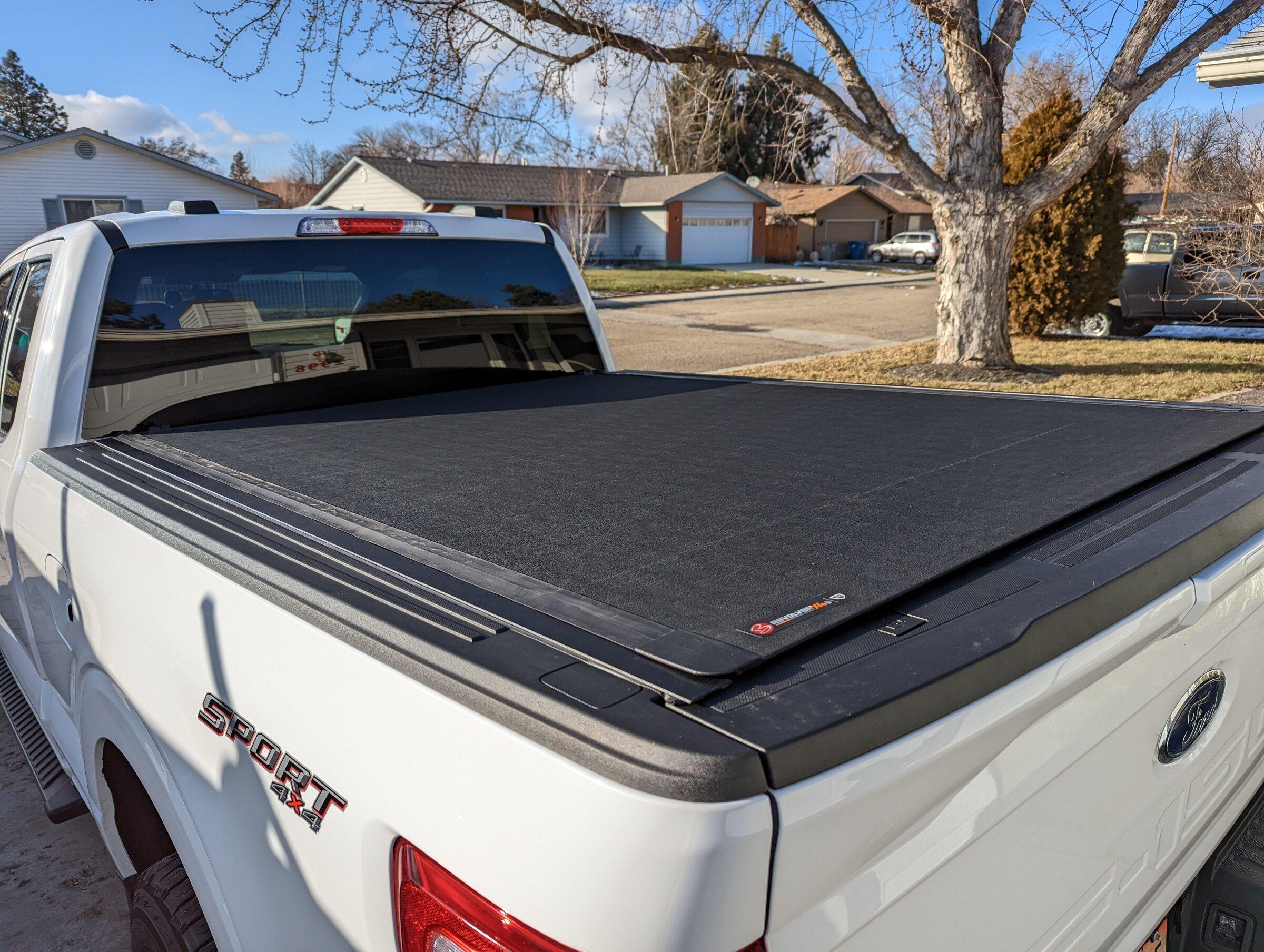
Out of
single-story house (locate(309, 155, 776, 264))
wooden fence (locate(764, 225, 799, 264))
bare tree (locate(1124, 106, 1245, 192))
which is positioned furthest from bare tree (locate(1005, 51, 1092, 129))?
wooden fence (locate(764, 225, 799, 264))

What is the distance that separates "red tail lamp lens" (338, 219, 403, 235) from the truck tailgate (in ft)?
11.0

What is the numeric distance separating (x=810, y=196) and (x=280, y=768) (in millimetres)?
57368

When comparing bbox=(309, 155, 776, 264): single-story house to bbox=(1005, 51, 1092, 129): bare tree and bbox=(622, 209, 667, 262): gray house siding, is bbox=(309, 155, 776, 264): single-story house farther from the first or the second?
bbox=(1005, 51, 1092, 129): bare tree

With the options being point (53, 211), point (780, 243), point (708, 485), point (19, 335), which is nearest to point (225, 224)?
point (19, 335)

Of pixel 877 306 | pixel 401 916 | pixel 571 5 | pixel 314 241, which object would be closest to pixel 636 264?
pixel 877 306

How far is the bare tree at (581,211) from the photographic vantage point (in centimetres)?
3397

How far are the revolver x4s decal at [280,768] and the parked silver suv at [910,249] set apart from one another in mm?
49322

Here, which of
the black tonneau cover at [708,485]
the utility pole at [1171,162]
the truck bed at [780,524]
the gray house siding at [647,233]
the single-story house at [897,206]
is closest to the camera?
the truck bed at [780,524]

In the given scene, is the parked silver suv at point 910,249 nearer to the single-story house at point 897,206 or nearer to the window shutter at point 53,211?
the single-story house at point 897,206

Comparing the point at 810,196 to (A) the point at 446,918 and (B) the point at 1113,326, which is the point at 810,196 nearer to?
(B) the point at 1113,326

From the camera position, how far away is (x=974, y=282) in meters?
11.7

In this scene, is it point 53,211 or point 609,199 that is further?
point 609,199

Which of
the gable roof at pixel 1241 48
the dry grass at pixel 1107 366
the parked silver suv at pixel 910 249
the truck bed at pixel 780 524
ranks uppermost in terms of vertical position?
the gable roof at pixel 1241 48

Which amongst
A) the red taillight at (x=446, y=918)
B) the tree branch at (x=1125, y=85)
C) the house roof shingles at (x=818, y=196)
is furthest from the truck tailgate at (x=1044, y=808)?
the house roof shingles at (x=818, y=196)
